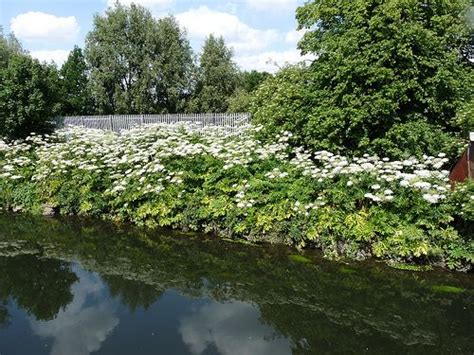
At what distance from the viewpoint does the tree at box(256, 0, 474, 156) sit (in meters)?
9.19

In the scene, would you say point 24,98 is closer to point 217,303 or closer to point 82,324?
point 82,324

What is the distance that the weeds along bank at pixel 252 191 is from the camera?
23.5 feet

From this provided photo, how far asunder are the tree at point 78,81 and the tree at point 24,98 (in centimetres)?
1174

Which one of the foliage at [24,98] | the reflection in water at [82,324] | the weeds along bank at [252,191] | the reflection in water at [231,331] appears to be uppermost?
the foliage at [24,98]

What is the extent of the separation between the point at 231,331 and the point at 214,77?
2628cm

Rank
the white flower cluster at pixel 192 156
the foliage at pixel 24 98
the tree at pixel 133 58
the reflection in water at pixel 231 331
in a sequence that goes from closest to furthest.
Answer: the reflection in water at pixel 231 331 → the white flower cluster at pixel 192 156 → the foliage at pixel 24 98 → the tree at pixel 133 58

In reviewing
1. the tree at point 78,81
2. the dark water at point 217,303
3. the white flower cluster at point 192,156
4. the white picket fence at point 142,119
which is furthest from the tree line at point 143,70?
the dark water at point 217,303

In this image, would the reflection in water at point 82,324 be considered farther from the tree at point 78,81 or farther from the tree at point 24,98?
Result: the tree at point 78,81

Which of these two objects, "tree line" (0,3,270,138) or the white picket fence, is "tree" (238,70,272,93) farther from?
the white picket fence

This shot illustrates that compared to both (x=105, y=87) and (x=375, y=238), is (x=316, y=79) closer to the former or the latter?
(x=375, y=238)

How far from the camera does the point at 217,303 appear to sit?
20.6 feet

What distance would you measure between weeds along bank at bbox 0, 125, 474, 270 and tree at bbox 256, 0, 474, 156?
27.2 inches

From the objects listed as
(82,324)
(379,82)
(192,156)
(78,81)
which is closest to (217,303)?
(82,324)

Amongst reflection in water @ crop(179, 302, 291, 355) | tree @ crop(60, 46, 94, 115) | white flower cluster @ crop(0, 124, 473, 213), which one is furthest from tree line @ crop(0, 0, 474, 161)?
tree @ crop(60, 46, 94, 115)
